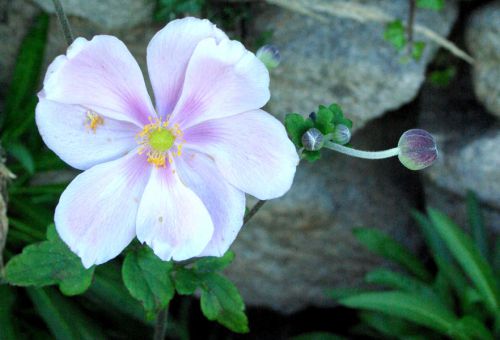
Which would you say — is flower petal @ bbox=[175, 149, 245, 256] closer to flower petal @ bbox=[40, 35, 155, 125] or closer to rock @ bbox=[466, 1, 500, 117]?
flower petal @ bbox=[40, 35, 155, 125]

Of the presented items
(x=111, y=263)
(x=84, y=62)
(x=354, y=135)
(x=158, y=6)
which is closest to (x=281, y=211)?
(x=354, y=135)

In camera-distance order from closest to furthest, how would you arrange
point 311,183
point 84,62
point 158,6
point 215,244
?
1. point 84,62
2. point 215,244
3. point 158,6
4. point 311,183

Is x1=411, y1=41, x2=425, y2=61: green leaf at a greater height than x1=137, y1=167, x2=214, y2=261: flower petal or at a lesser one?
lesser

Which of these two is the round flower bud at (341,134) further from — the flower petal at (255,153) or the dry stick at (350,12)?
the dry stick at (350,12)

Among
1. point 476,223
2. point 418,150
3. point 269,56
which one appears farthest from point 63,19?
point 476,223

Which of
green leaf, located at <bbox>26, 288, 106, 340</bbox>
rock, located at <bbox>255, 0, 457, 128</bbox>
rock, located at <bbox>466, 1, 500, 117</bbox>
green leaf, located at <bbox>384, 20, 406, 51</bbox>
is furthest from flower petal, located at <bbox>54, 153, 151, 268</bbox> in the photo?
rock, located at <bbox>466, 1, 500, 117</bbox>

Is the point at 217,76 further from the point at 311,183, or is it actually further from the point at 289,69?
the point at 311,183

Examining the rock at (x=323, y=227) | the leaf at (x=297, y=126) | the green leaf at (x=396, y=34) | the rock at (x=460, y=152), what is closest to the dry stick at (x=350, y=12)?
the green leaf at (x=396, y=34)
